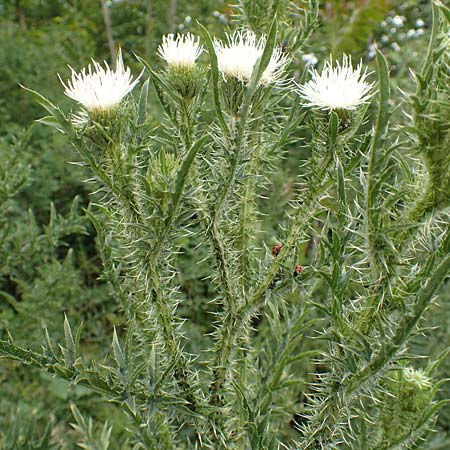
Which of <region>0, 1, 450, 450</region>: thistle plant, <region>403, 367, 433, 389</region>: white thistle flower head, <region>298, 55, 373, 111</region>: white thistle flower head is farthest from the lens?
<region>403, 367, 433, 389</region>: white thistle flower head

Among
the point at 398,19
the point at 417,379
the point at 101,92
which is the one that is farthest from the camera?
the point at 398,19

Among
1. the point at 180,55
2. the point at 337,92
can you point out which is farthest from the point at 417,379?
the point at 180,55

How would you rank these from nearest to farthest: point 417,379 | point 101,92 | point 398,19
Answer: point 101,92, point 417,379, point 398,19

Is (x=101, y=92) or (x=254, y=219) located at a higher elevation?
(x=101, y=92)

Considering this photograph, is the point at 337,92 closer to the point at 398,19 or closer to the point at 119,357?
the point at 119,357

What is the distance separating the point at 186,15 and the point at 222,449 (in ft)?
10.2

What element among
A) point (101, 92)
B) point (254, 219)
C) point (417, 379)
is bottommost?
point (417, 379)

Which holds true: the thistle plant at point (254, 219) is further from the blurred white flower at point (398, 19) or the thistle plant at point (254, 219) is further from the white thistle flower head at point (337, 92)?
the blurred white flower at point (398, 19)

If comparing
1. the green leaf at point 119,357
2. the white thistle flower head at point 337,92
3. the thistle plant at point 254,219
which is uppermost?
the white thistle flower head at point 337,92

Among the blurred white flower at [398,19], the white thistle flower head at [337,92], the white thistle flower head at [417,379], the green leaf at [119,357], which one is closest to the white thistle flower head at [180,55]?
the white thistle flower head at [337,92]

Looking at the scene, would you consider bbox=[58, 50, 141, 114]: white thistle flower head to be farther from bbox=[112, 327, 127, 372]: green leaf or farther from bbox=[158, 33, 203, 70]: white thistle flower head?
bbox=[112, 327, 127, 372]: green leaf

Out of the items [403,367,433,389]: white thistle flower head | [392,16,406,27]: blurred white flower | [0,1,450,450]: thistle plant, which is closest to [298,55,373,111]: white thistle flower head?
[0,1,450,450]: thistle plant

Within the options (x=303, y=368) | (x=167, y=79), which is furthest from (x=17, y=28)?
(x=167, y=79)

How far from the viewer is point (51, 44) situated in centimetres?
339
